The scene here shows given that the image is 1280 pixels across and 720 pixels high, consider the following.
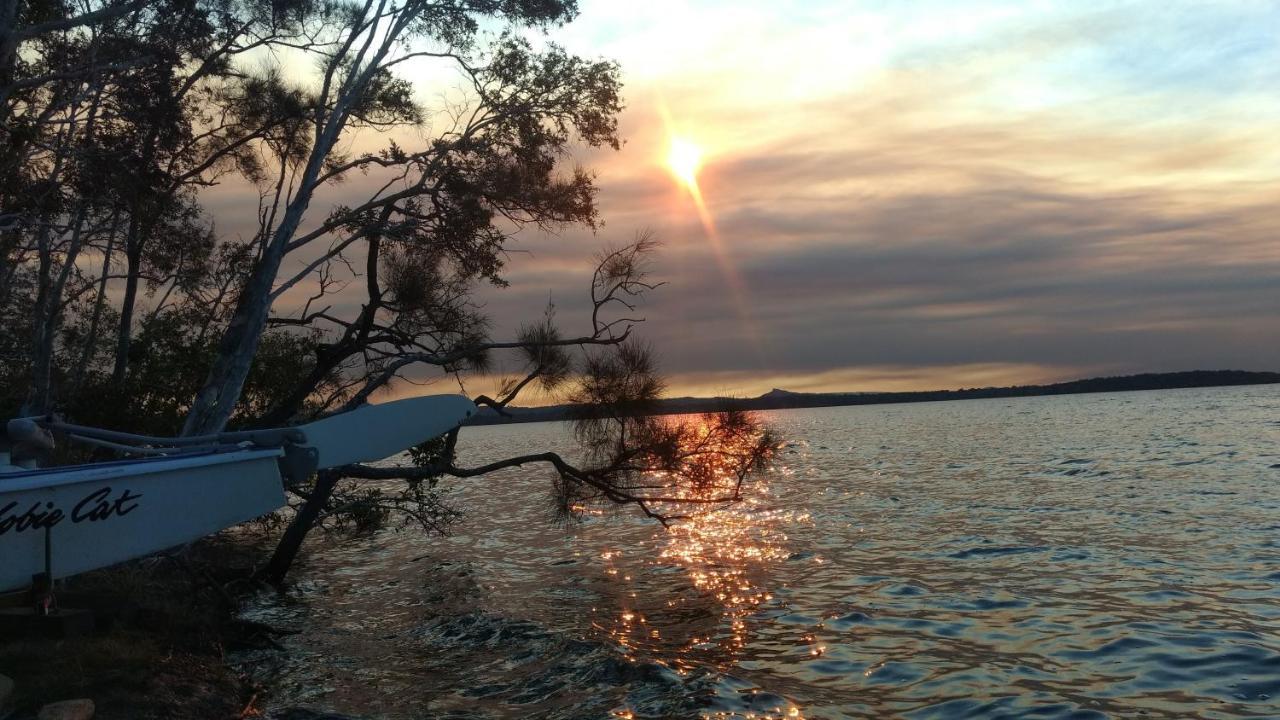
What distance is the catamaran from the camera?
6504 mm

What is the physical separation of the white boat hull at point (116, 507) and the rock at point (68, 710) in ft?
5.74

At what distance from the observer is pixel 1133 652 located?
11812mm

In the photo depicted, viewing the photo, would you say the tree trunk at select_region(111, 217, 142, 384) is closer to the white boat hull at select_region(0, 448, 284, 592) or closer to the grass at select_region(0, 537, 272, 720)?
the grass at select_region(0, 537, 272, 720)

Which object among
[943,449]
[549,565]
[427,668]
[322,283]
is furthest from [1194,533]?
[943,449]

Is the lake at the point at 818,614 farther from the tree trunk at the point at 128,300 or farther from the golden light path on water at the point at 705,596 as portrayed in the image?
the tree trunk at the point at 128,300

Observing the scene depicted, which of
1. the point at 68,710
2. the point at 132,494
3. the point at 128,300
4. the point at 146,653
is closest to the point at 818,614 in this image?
the point at 146,653

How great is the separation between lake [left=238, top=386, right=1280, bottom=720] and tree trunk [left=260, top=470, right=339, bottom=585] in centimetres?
61

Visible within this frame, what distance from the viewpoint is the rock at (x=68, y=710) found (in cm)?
778

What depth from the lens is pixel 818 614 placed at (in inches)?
585

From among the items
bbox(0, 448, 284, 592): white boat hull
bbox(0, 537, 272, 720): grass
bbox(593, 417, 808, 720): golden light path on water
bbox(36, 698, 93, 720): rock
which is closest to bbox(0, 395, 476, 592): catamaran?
bbox(0, 448, 284, 592): white boat hull

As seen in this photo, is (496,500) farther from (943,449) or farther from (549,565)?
(943,449)

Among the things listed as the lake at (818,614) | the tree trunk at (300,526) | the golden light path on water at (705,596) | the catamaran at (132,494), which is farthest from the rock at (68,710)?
the tree trunk at (300,526)

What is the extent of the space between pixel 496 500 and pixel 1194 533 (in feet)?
87.9

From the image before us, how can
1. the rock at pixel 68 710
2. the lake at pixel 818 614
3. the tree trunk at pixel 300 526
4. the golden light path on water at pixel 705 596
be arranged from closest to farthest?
the rock at pixel 68 710 → the lake at pixel 818 614 → the golden light path on water at pixel 705 596 → the tree trunk at pixel 300 526
